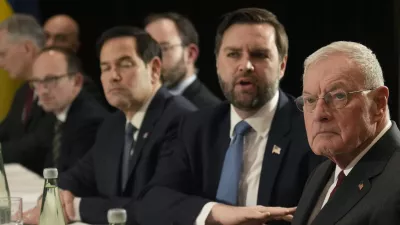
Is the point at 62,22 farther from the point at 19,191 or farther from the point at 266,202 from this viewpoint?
the point at 266,202

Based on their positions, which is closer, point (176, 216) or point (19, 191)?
point (176, 216)

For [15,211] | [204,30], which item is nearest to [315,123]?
[15,211]

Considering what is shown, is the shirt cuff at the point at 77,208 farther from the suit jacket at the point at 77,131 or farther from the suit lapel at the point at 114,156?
the suit jacket at the point at 77,131

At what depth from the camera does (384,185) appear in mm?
2188

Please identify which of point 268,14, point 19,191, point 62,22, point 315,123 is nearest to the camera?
point 315,123

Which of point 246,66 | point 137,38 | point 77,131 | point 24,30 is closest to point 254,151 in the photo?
point 246,66

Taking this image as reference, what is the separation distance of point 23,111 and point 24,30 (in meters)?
0.69

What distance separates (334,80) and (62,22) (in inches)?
194

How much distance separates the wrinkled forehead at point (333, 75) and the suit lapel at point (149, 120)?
4.73 ft

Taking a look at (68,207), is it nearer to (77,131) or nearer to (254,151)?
(254,151)

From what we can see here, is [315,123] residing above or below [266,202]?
above

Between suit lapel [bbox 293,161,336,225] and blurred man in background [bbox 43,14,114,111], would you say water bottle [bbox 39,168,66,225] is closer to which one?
suit lapel [bbox 293,161,336,225]

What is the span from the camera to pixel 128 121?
152 inches

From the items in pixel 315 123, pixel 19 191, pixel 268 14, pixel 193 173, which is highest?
pixel 268 14
